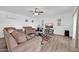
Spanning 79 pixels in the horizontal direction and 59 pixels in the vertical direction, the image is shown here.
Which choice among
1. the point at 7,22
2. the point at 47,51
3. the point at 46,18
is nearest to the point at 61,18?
the point at 46,18

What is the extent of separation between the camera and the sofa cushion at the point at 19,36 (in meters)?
1.95

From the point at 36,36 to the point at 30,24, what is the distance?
12.2 inches

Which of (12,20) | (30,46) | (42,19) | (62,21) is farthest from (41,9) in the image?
(30,46)

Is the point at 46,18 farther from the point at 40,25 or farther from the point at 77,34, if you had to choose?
the point at 77,34

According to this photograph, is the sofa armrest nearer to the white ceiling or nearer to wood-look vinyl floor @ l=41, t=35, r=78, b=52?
wood-look vinyl floor @ l=41, t=35, r=78, b=52

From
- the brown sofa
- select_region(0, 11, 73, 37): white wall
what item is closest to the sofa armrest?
the brown sofa

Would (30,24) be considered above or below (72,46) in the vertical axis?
above

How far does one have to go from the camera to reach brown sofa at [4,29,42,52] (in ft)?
6.18

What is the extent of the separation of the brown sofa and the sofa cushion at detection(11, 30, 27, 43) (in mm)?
61

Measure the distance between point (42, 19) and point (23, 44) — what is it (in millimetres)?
712

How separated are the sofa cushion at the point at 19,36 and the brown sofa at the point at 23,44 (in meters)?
0.06

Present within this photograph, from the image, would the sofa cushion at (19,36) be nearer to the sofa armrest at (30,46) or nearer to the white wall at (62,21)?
the sofa armrest at (30,46)
